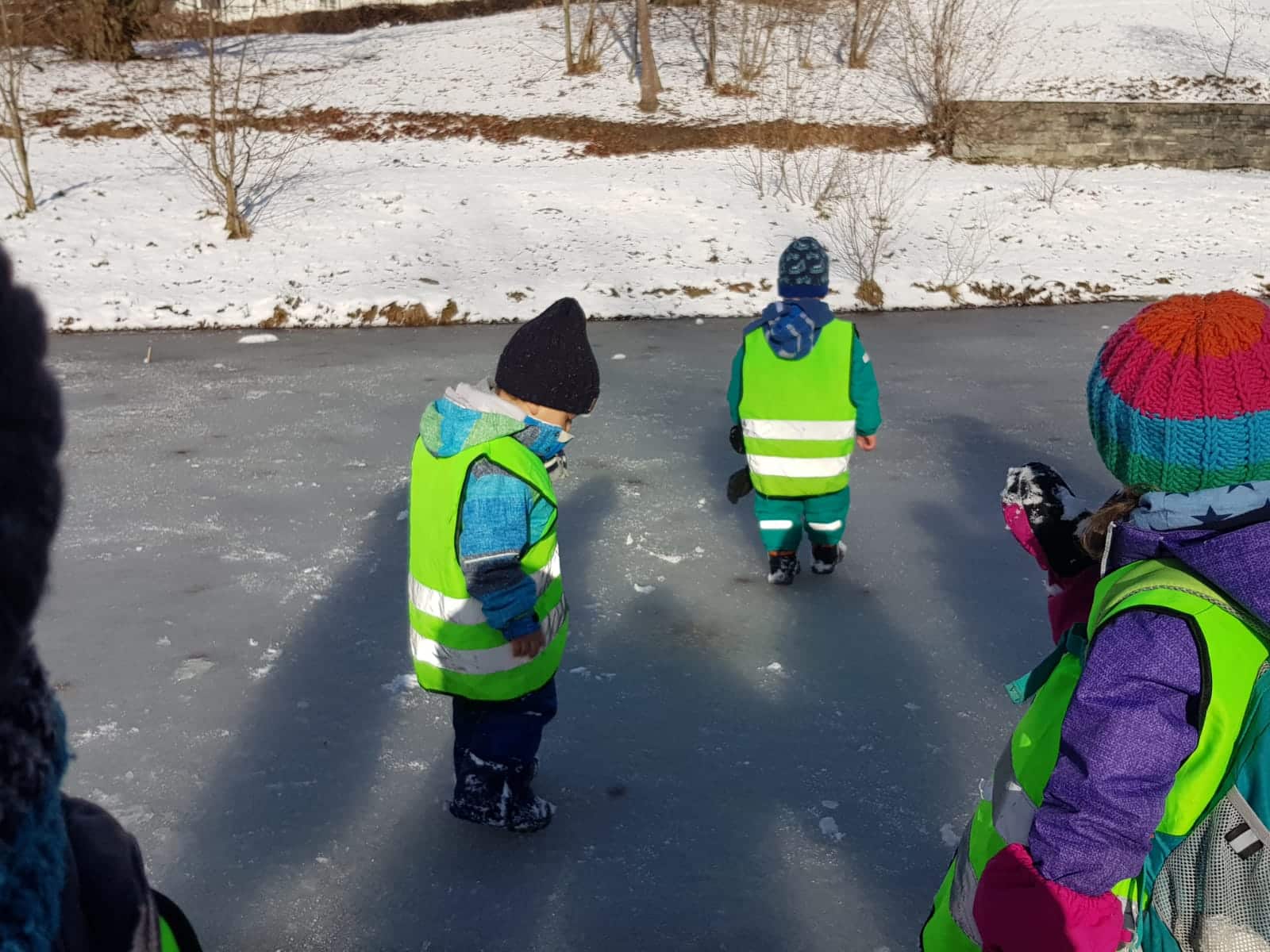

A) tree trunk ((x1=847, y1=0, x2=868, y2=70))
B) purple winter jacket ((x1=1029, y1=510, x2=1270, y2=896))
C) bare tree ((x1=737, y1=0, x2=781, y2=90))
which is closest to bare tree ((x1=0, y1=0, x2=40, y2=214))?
bare tree ((x1=737, y1=0, x2=781, y2=90))

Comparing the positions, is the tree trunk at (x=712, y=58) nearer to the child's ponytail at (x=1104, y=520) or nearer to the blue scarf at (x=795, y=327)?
the blue scarf at (x=795, y=327)

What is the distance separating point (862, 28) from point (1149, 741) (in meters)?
22.7

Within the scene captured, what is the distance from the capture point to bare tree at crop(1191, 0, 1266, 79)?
1950 cm

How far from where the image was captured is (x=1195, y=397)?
53.6 inches

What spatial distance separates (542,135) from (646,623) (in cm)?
1393

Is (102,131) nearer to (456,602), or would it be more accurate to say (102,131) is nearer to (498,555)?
(456,602)

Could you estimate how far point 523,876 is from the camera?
2717 millimetres

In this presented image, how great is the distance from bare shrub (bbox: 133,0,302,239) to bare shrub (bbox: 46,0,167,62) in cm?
103

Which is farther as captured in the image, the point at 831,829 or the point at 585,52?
the point at 585,52

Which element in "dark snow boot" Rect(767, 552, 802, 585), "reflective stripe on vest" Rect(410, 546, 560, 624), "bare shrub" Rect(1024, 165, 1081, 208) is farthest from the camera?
"bare shrub" Rect(1024, 165, 1081, 208)

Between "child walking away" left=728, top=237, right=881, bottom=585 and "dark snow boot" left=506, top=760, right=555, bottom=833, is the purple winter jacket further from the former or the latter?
"child walking away" left=728, top=237, right=881, bottom=585

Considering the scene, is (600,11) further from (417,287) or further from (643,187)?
(417,287)

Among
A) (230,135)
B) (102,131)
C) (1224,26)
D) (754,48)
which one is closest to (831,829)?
(230,135)

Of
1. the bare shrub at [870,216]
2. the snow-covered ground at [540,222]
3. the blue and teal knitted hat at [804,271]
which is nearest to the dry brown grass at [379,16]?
the snow-covered ground at [540,222]
